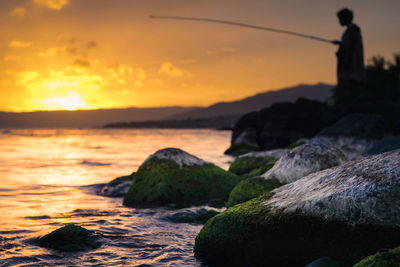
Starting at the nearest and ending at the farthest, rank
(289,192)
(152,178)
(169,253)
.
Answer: (289,192) → (169,253) → (152,178)

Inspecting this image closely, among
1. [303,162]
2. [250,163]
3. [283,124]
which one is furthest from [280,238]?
[283,124]

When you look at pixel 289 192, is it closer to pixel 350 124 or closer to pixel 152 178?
pixel 152 178

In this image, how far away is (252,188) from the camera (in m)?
6.75

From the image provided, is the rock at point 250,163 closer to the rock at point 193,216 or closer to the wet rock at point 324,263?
the rock at point 193,216

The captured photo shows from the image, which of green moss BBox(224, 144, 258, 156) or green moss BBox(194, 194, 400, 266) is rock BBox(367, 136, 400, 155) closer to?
green moss BBox(194, 194, 400, 266)

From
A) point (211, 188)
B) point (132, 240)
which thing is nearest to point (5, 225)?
point (132, 240)

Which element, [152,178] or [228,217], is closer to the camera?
[228,217]

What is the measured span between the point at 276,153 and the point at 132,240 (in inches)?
303

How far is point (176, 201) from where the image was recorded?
8.65 m

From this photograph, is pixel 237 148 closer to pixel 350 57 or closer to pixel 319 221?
pixel 350 57

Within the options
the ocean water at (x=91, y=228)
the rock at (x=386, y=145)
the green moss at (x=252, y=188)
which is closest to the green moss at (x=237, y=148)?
the ocean water at (x=91, y=228)

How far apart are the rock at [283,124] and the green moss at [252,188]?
1730cm

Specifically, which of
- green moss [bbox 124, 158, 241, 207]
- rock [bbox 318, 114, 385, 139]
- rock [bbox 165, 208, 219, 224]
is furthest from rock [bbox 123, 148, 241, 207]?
rock [bbox 318, 114, 385, 139]

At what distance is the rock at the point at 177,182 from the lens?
8.72m
